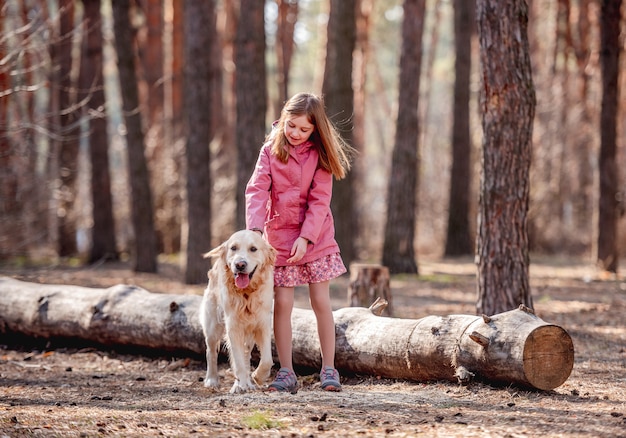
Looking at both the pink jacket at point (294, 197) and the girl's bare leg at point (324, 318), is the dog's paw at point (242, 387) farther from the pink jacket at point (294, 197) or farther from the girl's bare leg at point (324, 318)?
the pink jacket at point (294, 197)

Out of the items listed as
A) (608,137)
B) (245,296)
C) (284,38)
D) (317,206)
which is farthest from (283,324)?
(284,38)

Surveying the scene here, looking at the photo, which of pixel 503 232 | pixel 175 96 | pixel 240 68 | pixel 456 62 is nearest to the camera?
pixel 503 232

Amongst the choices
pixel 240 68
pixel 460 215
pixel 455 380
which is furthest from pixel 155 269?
pixel 455 380

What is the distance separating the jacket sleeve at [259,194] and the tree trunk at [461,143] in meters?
13.5

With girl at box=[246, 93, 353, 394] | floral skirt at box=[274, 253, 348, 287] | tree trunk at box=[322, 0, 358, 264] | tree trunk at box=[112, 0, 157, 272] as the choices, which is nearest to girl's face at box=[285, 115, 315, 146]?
girl at box=[246, 93, 353, 394]

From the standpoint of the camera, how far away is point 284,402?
200 inches

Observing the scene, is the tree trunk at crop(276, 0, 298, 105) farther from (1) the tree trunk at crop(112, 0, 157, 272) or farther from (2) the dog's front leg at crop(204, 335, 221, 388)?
(2) the dog's front leg at crop(204, 335, 221, 388)

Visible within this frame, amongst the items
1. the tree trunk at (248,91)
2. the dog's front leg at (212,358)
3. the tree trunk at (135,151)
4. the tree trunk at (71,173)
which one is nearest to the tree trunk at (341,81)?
the tree trunk at (248,91)

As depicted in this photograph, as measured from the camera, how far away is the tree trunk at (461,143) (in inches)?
722

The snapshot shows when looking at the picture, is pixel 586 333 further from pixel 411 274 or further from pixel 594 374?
pixel 411 274

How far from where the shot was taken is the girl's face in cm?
555

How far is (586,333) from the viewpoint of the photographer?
26.8ft

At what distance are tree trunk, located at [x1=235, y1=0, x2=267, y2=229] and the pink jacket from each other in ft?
21.8

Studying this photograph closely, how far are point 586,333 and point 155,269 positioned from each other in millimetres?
8945
